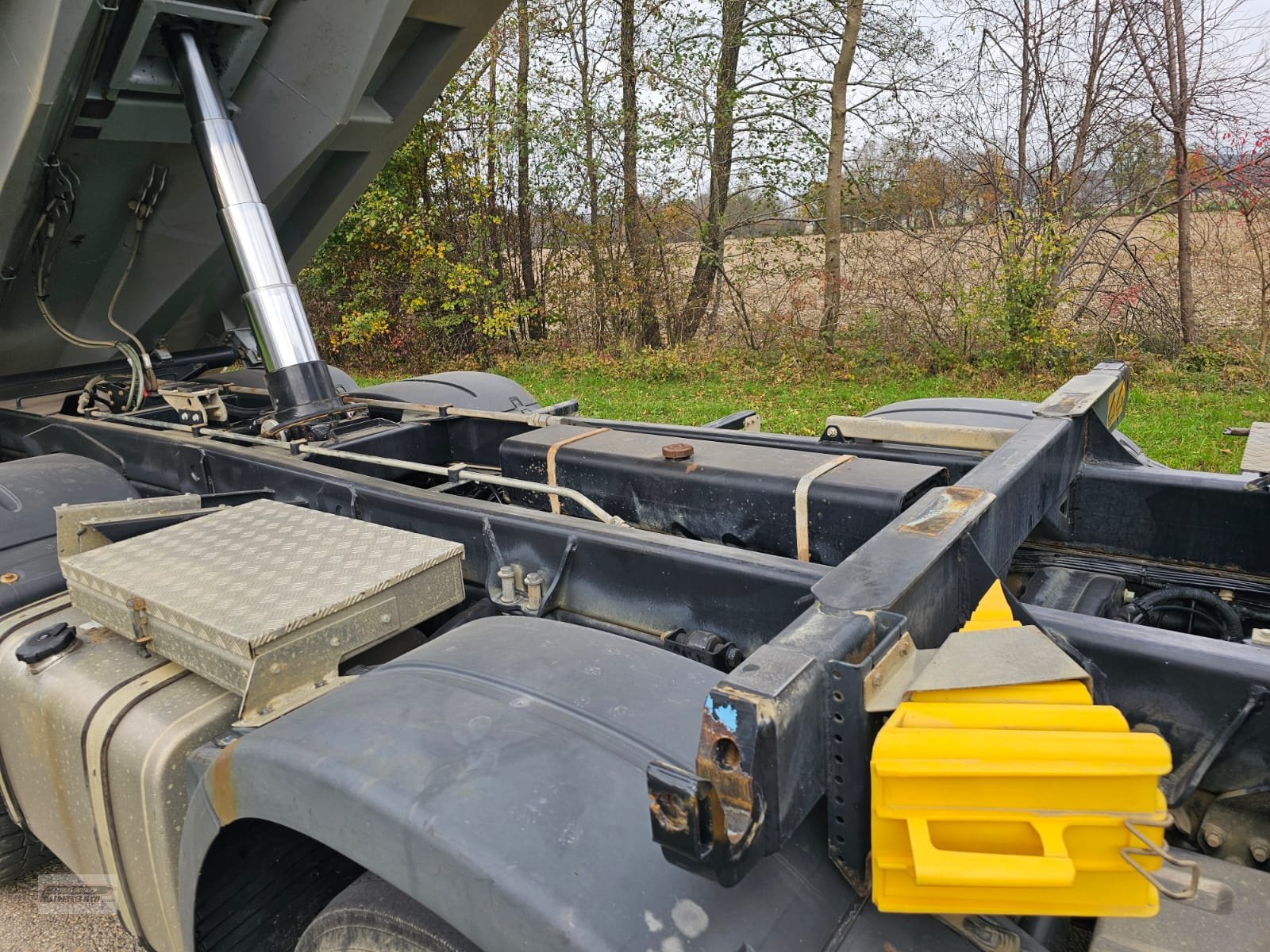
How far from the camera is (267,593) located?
189 cm

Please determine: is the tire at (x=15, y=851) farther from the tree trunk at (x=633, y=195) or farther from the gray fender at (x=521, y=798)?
the tree trunk at (x=633, y=195)

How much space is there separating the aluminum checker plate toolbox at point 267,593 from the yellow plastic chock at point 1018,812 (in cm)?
118

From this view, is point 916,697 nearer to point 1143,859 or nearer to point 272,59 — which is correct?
point 1143,859

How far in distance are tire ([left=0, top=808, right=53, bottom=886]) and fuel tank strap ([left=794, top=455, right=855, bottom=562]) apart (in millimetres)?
2342

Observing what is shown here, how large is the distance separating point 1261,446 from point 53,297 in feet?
15.9

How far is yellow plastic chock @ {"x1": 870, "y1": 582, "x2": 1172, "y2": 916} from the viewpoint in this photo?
95 cm

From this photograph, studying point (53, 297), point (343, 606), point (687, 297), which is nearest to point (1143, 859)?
point (343, 606)

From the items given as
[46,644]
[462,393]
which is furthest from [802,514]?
[462,393]

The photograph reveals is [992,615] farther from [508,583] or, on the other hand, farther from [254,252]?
[254,252]

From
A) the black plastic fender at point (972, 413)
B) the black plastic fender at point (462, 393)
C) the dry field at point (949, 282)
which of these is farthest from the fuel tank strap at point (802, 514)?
the dry field at point (949, 282)

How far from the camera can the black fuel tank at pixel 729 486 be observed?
6.87ft

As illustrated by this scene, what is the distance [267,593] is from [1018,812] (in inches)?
59.2

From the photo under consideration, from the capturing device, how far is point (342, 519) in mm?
2348

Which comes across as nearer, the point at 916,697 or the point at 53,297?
the point at 916,697
